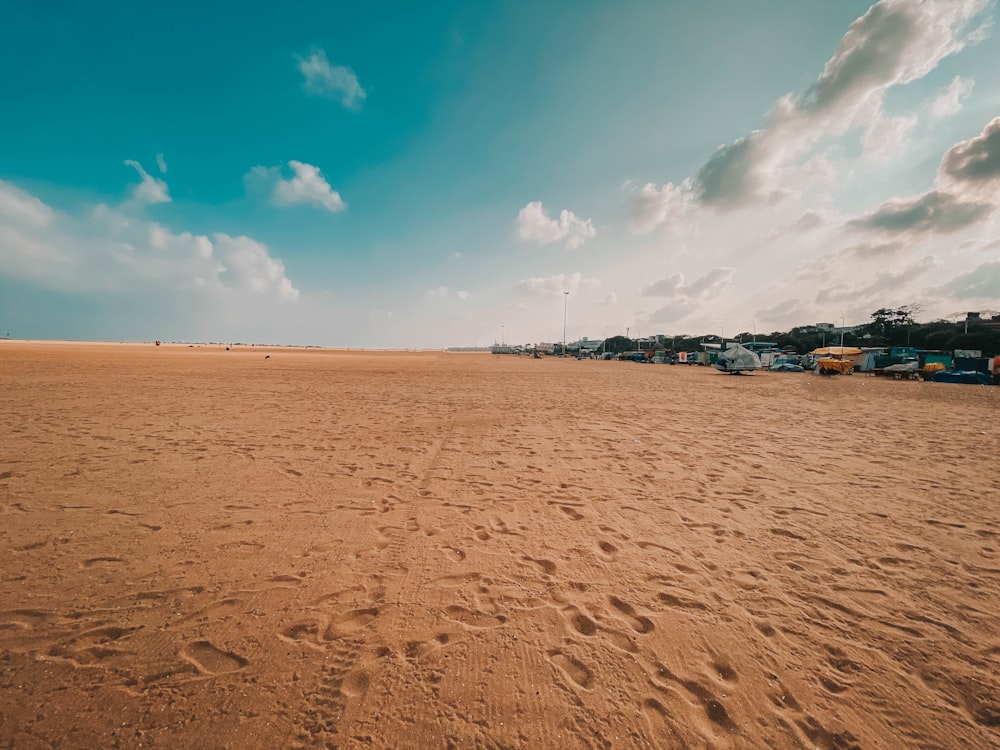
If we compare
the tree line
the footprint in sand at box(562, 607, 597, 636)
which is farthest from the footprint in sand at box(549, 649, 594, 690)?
the tree line

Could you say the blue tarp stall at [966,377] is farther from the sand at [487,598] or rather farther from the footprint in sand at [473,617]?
the footprint in sand at [473,617]

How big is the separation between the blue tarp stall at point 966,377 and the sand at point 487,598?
113 ft

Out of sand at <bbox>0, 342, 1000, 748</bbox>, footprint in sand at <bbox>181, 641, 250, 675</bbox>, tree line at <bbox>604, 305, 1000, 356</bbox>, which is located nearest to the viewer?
sand at <bbox>0, 342, 1000, 748</bbox>

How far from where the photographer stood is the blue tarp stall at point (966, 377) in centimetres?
2957

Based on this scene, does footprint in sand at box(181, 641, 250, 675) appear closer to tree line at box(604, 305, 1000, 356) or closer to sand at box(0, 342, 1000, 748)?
sand at box(0, 342, 1000, 748)

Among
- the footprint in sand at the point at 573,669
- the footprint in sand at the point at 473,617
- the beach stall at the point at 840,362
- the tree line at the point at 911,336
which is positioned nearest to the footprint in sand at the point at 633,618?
the footprint in sand at the point at 573,669

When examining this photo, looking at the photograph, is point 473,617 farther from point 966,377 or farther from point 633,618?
point 966,377

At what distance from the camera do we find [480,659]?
9.73 feet

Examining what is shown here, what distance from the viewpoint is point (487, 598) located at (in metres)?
3.73

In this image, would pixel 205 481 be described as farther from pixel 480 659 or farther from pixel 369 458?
pixel 480 659

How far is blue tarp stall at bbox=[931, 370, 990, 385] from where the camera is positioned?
97.0ft

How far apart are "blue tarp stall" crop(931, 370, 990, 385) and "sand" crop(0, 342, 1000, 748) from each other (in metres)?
34.5

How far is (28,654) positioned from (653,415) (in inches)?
592

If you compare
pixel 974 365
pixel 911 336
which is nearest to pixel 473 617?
pixel 974 365
